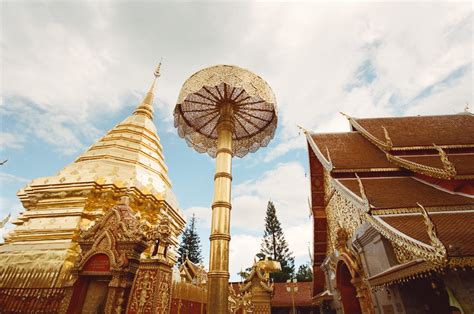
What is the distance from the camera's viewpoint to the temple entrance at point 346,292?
7.21m

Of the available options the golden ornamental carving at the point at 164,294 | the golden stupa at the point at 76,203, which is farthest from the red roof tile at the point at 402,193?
the golden stupa at the point at 76,203

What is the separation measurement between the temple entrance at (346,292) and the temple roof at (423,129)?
408 cm

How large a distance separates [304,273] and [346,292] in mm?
25975

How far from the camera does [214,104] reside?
6.88 metres

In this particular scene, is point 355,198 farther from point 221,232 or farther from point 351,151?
point 351,151

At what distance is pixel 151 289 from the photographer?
13.2ft

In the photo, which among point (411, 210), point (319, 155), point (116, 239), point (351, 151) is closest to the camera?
point (116, 239)

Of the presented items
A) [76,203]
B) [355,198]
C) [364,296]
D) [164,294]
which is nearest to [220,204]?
[164,294]

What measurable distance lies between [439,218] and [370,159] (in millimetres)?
3637

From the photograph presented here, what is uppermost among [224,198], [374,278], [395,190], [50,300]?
[395,190]

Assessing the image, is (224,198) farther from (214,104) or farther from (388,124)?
(388,124)

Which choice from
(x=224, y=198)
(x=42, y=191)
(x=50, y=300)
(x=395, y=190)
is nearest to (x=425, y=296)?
(x=395, y=190)

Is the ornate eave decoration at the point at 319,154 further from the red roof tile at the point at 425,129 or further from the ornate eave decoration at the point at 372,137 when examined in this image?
the red roof tile at the point at 425,129

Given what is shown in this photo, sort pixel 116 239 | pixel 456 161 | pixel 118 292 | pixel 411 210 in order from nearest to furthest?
pixel 118 292 < pixel 116 239 < pixel 411 210 < pixel 456 161
